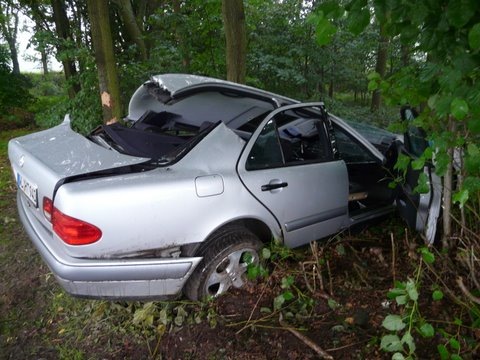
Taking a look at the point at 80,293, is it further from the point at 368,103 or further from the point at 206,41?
the point at 368,103

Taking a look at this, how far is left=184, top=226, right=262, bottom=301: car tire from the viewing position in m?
2.54

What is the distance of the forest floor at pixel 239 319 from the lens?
227 cm

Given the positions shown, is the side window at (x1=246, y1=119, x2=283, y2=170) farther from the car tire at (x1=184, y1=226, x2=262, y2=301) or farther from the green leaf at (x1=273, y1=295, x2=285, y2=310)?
the green leaf at (x1=273, y1=295, x2=285, y2=310)

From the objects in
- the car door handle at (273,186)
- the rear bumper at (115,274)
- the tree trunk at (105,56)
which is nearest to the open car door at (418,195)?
the car door handle at (273,186)

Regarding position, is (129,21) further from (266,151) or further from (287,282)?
(287,282)

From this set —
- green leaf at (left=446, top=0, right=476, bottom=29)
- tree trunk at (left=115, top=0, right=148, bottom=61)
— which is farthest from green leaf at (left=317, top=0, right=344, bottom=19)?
tree trunk at (left=115, top=0, right=148, bottom=61)

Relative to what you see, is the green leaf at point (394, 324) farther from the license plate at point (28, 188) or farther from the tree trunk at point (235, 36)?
the tree trunk at point (235, 36)

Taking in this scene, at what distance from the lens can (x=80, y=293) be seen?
2242 mm

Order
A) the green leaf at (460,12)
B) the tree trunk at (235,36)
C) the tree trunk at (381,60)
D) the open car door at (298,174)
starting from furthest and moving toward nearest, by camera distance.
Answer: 1. the tree trunk at (381,60)
2. the tree trunk at (235,36)
3. the open car door at (298,174)
4. the green leaf at (460,12)

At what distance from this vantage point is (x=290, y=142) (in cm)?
347

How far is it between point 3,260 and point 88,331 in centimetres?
149

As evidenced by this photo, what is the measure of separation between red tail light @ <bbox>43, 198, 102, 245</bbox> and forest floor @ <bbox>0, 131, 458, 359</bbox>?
29.7 inches

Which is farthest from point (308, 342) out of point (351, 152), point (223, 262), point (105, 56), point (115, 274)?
point (105, 56)

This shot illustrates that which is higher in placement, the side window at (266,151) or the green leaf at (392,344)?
the side window at (266,151)
